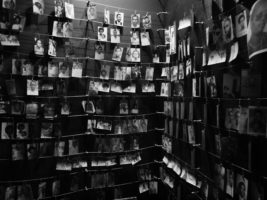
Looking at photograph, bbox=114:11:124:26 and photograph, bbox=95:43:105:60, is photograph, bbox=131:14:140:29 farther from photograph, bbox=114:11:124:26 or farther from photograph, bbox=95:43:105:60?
photograph, bbox=95:43:105:60

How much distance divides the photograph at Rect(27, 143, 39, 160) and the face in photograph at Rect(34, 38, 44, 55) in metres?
1.09

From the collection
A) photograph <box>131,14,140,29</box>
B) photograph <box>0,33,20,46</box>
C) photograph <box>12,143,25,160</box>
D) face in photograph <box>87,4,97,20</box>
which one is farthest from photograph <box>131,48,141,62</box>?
photograph <box>12,143,25,160</box>

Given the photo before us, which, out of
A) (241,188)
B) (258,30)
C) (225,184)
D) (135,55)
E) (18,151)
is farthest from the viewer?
(135,55)

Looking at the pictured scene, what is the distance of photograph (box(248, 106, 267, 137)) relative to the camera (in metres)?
1.68

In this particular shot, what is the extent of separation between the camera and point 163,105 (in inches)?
143

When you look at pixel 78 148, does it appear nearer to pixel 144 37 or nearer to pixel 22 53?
pixel 22 53

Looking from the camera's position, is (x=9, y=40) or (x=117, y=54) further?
Answer: (x=117, y=54)

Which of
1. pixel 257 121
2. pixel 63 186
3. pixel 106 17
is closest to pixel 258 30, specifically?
pixel 257 121

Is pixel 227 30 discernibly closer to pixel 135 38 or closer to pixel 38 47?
pixel 135 38

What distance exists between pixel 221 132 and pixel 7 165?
2377 millimetres

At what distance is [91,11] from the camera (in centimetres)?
318

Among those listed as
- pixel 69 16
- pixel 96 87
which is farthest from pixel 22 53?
pixel 96 87

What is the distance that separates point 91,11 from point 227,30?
1.80 m

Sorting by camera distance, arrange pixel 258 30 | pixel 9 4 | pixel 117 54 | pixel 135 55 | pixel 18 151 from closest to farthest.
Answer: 1. pixel 258 30
2. pixel 9 4
3. pixel 18 151
4. pixel 117 54
5. pixel 135 55
